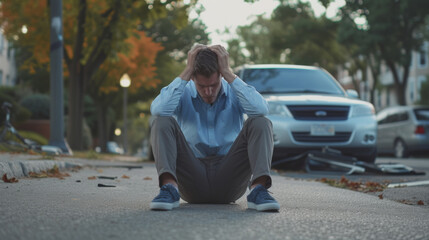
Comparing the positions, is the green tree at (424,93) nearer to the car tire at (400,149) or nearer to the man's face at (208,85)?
the car tire at (400,149)

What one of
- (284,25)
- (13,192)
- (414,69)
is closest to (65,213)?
(13,192)

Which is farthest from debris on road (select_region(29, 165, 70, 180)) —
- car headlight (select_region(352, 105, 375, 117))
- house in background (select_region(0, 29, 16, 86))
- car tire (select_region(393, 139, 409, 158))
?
house in background (select_region(0, 29, 16, 86))

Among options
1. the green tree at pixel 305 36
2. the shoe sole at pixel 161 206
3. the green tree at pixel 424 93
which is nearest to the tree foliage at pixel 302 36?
the green tree at pixel 305 36

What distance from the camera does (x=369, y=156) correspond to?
1078 centimetres

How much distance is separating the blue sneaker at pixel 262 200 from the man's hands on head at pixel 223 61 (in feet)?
2.73

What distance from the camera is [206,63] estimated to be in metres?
4.45

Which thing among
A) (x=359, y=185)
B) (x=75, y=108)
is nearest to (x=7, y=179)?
(x=359, y=185)

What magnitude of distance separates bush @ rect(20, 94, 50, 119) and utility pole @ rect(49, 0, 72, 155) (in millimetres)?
12857

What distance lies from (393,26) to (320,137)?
1707 cm

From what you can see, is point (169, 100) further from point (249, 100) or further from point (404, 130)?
point (404, 130)

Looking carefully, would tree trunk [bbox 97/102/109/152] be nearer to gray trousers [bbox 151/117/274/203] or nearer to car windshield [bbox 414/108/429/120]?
car windshield [bbox 414/108/429/120]

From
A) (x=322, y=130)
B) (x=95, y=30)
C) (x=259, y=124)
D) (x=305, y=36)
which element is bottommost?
(x=322, y=130)

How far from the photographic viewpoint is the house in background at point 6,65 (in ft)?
141

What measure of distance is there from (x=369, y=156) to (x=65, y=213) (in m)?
7.61
